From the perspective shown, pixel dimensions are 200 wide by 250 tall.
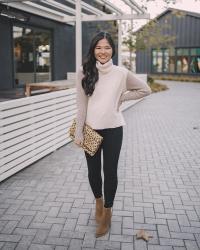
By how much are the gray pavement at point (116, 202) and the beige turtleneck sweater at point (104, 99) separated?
1.00m

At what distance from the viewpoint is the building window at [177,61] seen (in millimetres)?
31938

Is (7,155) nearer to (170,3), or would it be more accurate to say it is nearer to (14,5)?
(14,5)

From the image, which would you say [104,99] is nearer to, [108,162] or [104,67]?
[104,67]

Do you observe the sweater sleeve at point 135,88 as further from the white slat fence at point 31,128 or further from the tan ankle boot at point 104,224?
the white slat fence at point 31,128

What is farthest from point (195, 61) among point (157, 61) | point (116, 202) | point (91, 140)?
point (91, 140)

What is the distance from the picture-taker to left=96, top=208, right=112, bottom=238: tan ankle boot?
11.3 feet

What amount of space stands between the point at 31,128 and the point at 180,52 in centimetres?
2931

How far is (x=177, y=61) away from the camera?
108 feet

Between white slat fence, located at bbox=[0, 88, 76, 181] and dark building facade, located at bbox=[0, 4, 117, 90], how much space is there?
5.15 m

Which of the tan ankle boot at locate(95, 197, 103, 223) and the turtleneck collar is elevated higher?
the turtleneck collar

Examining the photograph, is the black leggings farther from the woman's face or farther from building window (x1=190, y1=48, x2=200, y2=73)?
building window (x1=190, y1=48, x2=200, y2=73)

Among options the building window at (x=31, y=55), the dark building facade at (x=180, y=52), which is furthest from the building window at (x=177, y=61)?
the building window at (x=31, y=55)

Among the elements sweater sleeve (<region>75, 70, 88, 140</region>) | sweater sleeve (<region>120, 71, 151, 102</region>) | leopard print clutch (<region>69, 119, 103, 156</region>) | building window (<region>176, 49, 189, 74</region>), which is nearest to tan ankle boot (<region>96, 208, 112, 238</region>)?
leopard print clutch (<region>69, 119, 103, 156</region>)

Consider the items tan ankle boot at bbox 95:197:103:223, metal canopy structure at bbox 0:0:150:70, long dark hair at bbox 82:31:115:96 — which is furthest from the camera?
metal canopy structure at bbox 0:0:150:70
